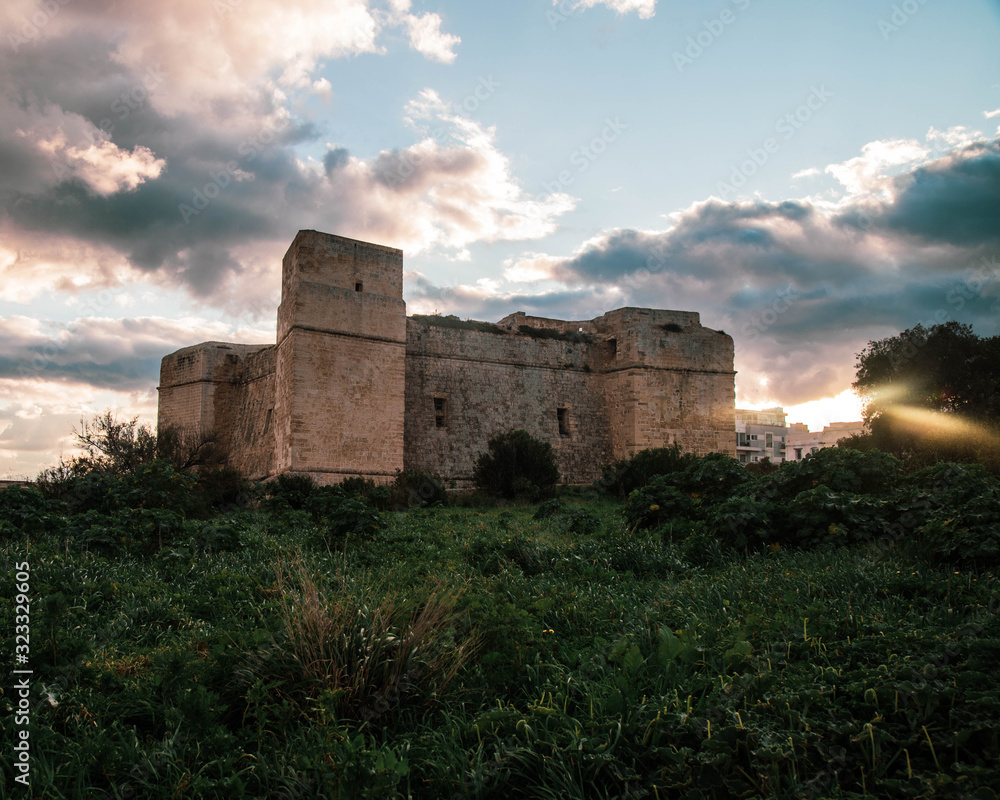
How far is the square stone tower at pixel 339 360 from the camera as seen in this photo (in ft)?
51.2

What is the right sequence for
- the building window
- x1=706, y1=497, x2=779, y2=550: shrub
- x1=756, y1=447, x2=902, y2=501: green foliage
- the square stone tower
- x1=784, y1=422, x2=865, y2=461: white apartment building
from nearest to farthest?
x1=706, y1=497, x2=779, y2=550: shrub
x1=756, y1=447, x2=902, y2=501: green foliage
the square stone tower
the building window
x1=784, y1=422, x2=865, y2=461: white apartment building

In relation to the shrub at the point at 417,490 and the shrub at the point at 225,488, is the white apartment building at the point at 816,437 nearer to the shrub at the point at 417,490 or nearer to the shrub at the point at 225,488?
the shrub at the point at 417,490

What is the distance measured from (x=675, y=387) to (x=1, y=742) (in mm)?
19913

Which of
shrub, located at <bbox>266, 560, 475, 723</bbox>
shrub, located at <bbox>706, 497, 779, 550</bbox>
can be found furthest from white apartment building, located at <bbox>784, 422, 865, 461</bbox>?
shrub, located at <bbox>266, 560, 475, 723</bbox>

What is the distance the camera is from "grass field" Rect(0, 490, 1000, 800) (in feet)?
7.57

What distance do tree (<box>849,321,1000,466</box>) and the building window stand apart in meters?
13.0

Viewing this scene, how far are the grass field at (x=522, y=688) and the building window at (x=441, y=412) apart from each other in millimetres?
13912

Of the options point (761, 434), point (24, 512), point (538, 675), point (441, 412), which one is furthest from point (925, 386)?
point (761, 434)

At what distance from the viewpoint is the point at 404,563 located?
19.1 feet

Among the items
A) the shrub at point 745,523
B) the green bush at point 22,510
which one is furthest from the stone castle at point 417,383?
the shrub at point 745,523

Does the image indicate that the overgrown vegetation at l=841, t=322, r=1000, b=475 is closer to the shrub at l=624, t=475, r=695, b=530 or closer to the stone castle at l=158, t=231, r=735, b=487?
the stone castle at l=158, t=231, r=735, b=487

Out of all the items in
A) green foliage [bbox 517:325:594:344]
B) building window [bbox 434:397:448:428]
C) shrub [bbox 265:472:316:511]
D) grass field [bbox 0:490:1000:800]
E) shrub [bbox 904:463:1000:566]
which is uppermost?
green foliage [bbox 517:325:594:344]

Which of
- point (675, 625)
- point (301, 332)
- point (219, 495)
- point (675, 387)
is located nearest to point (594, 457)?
point (675, 387)

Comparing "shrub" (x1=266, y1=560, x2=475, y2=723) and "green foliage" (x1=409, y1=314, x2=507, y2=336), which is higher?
"green foliage" (x1=409, y1=314, x2=507, y2=336)
